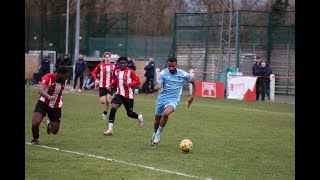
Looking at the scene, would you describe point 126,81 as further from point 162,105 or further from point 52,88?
point 52,88

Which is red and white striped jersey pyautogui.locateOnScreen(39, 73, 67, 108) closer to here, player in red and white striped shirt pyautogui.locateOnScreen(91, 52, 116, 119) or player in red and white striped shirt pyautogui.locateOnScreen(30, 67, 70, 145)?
player in red and white striped shirt pyautogui.locateOnScreen(30, 67, 70, 145)

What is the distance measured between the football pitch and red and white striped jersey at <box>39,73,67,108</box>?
891 mm

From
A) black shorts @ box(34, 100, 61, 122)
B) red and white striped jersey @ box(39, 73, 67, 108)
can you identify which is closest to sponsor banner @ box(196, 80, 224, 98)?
black shorts @ box(34, 100, 61, 122)

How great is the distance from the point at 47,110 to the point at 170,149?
2.89 metres

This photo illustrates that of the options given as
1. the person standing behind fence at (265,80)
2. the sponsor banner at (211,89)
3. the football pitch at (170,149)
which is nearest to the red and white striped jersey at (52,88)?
the football pitch at (170,149)

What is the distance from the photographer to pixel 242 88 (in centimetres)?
2939

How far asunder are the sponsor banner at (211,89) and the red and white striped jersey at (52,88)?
17.3m

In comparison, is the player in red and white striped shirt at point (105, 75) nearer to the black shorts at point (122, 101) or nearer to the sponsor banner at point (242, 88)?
the black shorts at point (122, 101)

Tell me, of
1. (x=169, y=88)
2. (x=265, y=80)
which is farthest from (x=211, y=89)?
(x=169, y=88)

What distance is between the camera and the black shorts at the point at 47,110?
1365cm

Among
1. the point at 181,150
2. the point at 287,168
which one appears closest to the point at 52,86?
the point at 181,150

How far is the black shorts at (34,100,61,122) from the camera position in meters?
13.6
